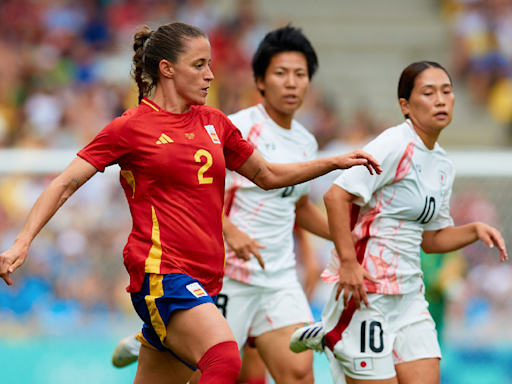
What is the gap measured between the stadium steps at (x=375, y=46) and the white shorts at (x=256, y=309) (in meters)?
9.16

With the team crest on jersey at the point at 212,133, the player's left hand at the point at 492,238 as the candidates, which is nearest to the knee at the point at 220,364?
the team crest on jersey at the point at 212,133

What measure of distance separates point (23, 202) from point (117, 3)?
24.4 ft

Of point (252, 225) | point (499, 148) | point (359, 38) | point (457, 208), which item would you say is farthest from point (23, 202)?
point (359, 38)

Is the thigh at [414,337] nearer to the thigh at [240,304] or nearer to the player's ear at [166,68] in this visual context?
the thigh at [240,304]

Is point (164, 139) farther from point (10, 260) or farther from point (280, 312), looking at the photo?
point (280, 312)

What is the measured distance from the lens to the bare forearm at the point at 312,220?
4.76 metres

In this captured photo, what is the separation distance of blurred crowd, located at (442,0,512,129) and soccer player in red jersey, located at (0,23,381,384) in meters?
10.6

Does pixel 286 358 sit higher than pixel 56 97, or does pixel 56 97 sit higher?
pixel 56 97

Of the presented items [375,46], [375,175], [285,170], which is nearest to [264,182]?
[285,170]

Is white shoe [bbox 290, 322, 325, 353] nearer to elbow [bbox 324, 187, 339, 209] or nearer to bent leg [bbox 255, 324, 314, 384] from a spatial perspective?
bent leg [bbox 255, 324, 314, 384]

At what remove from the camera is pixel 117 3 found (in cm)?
1392

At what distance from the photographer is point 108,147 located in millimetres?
3225

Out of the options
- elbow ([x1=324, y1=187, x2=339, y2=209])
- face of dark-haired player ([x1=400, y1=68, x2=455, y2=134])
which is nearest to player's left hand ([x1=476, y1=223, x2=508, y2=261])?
face of dark-haired player ([x1=400, y1=68, x2=455, y2=134])

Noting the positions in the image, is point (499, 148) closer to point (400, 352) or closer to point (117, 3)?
point (117, 3)
